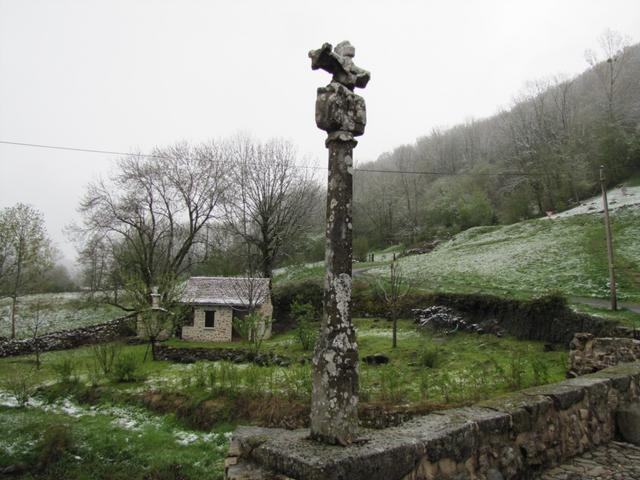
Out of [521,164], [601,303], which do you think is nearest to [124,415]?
[601,303]

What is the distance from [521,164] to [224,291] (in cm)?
4054

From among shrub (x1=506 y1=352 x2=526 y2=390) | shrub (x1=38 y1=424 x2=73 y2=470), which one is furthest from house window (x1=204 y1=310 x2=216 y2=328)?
shrub (x1=506 y1=352 x2=526 y2=390)

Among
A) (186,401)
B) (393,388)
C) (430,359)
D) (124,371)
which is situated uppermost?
(430,359)

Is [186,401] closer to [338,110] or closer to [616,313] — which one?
[338,110]

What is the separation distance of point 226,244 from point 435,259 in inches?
705

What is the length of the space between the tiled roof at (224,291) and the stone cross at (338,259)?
68.7 ft

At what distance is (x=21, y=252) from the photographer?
3075 centimetres

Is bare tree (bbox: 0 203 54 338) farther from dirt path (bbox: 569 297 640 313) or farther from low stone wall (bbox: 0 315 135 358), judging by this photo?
dirt path (bbox: 569 297 640 313)

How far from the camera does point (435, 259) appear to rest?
1425 inches

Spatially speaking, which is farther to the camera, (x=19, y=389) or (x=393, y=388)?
(x=19, y=389)

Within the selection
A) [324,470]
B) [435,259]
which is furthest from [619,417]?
[435,259]

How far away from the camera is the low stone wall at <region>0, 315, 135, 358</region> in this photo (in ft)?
83.8

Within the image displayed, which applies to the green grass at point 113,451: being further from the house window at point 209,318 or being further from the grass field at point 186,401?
the house window at point 209,318

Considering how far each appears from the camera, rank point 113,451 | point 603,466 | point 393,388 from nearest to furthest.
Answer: point 603,466 → point 113,451 → point 393,388
